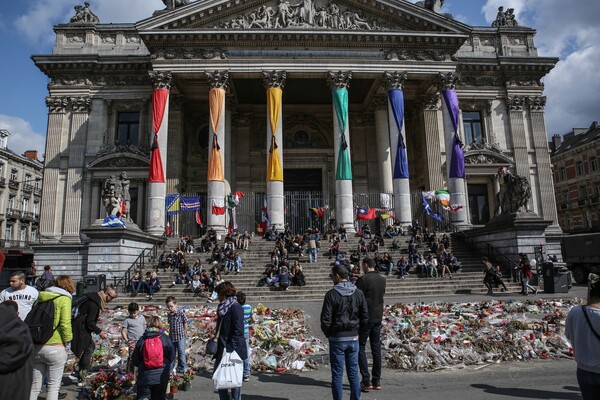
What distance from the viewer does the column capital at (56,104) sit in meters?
28.9

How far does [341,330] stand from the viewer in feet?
17.3

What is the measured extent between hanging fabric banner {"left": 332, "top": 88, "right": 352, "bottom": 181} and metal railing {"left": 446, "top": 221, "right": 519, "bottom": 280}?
724 centimetres

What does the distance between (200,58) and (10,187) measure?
113 feet

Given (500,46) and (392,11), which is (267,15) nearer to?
(392,11)

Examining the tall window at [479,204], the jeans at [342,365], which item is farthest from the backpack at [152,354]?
the tall window at [479,204]

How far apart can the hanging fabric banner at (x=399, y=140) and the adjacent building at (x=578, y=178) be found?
29.7m

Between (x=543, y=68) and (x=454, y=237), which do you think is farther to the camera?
(x=543, y=68)

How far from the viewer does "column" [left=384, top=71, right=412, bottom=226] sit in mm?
25391

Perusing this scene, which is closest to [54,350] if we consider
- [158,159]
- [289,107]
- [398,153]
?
[158,159]

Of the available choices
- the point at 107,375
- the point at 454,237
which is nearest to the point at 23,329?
the point at 107,375

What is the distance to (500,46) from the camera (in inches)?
1220

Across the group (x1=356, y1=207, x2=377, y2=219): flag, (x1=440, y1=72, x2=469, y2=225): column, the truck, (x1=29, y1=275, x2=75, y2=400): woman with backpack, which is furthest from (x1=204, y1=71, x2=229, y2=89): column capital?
the truck

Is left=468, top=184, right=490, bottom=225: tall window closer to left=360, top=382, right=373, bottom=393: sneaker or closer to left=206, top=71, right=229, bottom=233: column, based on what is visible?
left=206, top=71, right=229, bottom=233: column

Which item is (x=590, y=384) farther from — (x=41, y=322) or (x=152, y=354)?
(x=41, y=322)
